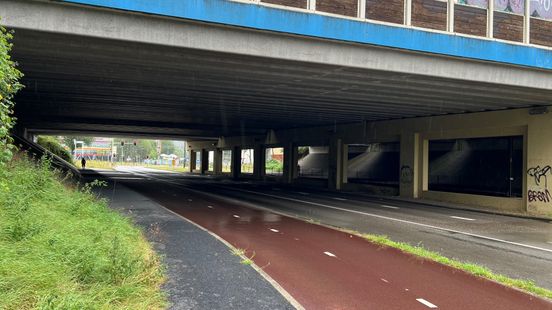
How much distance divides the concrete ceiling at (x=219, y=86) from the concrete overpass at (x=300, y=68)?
0.07 m

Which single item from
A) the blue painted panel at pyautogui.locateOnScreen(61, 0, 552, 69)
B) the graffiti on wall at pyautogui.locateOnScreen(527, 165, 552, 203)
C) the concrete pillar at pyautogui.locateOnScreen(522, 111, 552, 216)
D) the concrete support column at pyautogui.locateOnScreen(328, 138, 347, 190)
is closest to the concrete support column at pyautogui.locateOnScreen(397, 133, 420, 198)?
the concrete pillar at pyautogui.locateOnScreen(522, 111, 552, 216)

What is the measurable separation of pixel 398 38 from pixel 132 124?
30.6 metres

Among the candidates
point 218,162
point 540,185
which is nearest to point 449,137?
point 540,185

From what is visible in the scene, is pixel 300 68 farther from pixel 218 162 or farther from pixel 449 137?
pixel 218 162

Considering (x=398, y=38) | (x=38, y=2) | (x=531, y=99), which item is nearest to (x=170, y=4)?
(x=38, y=2)

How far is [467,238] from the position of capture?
11.5 m

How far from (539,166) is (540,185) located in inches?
34.2

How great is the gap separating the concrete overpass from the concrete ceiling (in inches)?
2.7

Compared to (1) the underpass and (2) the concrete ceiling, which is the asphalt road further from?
(2) the concrete ceiling

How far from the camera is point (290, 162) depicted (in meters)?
41.2

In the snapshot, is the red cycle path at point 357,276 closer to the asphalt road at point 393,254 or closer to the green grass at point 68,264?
the asphalt road at point 393,254

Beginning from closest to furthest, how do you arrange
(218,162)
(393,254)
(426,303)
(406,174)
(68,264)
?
(68,264), (426,303), (393,254), (406,174), (218,162)

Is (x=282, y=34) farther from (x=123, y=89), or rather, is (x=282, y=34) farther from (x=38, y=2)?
(x=123, y=89)

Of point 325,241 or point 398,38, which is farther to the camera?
point 398,38
